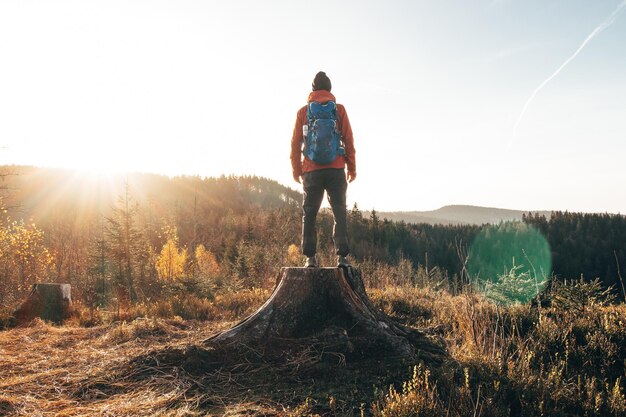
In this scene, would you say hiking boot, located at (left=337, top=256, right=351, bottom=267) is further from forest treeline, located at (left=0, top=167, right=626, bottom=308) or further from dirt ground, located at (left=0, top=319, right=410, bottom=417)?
forest treeline, located at (left=0, top=167, right=626, bottom=308)

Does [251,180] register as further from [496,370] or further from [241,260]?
[496,370]

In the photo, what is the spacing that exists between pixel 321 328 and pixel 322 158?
88.8 inches

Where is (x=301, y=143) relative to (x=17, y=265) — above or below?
above

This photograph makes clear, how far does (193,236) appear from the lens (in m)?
22.1

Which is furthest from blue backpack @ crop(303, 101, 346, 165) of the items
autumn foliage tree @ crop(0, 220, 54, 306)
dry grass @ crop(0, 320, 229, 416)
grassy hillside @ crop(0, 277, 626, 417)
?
autumn foliage tree @ crop(0, 220, 54, 306)

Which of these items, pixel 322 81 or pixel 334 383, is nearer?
pixel 334 383

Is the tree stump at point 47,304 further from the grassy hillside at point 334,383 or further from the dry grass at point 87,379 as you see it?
the grassy hillside at point 334,383

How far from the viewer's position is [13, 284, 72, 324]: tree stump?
9.61 metres

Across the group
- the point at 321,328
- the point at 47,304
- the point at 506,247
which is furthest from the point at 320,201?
the point at 506,247

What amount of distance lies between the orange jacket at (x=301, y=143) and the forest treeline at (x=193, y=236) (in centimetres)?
663

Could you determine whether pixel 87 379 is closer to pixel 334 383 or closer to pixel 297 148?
pixel 334 383

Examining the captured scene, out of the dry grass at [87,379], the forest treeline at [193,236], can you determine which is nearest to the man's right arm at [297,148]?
the dry grass at [87,379]

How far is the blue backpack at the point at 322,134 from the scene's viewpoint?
5434 mm

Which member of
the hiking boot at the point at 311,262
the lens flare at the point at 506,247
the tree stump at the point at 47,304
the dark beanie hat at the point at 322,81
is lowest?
the lens flare at the point at 506,247
